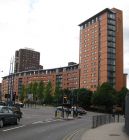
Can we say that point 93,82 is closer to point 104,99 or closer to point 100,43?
point 100,43

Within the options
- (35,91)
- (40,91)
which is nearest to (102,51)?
(40,91)

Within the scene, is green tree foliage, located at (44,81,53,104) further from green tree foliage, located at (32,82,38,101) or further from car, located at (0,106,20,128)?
car, located at (0,106,20,128)

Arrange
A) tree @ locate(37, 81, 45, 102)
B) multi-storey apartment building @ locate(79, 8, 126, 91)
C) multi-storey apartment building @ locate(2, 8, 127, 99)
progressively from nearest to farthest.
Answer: multi-storey apartment building @ locate(79, 8, 126, 91)
multi-storey apartment building @ locate(2, 8, 127, 99)
tree @ locate(37, 81, 45, 102)

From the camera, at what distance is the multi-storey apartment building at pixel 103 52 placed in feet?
507

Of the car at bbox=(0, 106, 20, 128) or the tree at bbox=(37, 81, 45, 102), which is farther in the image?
the tree at bbox=(37, 81, 45, 102)

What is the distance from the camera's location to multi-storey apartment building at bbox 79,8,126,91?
154400mm

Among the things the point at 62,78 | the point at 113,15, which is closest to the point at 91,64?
the point at 113,15

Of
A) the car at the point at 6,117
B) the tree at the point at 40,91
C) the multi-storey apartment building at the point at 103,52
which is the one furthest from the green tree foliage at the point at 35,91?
the car at the point at 6,117

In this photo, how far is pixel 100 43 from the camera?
160m

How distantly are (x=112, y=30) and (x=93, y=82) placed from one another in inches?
947

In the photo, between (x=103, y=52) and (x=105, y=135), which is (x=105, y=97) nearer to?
(x=103, y=52)

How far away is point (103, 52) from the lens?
156 metres

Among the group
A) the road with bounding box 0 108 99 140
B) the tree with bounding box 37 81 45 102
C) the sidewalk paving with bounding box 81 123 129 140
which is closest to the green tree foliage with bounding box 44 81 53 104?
the tree with bounding box 37 81 45 102

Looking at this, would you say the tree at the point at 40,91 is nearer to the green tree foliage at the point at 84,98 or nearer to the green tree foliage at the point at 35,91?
the green tree foliage at the point at 35,91
